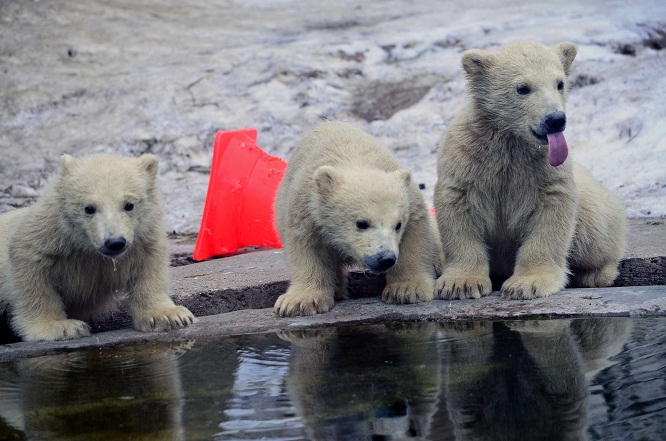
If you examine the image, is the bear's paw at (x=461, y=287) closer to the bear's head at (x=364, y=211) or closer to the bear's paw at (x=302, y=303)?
the bear's head at (x=364, y=211)

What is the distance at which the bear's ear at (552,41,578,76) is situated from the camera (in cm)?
535

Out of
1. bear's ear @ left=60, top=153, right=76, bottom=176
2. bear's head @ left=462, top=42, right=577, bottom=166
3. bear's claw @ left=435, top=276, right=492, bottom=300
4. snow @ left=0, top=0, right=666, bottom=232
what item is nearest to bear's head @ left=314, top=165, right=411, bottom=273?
bear's claw @ left=435, top=276, right=492, bottom=300

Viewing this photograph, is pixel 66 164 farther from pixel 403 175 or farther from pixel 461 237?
pixel 461 237

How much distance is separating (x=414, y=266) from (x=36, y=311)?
199 cm

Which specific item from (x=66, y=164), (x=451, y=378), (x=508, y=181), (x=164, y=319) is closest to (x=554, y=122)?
(x=508, y=181)

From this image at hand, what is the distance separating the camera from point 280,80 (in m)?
10.0

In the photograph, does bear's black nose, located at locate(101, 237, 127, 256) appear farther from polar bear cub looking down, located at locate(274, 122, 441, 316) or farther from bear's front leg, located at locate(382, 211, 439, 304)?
bear's front leg, located at locate(382, 211, 439, 304)

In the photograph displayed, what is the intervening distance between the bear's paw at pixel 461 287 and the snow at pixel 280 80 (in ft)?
8.11

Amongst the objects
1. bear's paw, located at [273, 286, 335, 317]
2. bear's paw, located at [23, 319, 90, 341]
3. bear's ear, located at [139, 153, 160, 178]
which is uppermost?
bear's ear, located at [139, 153, 160, 178]

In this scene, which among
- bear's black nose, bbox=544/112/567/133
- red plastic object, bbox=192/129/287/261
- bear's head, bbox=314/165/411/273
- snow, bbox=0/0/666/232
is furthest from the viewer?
snow, bbox=0/0/666/232

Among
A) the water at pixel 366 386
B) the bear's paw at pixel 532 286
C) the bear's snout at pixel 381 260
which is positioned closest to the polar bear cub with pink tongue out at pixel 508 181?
the bear's paw at pixel 532 286

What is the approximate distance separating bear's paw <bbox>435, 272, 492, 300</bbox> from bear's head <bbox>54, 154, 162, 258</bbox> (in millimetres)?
1535

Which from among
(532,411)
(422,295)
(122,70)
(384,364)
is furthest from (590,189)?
(122,70)

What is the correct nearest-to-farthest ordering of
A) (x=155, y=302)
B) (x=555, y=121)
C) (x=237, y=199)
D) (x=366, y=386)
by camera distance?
(x=366, y=386) → (x=555, y=121) → (x=155, y=302) → (x=237, y=199)
